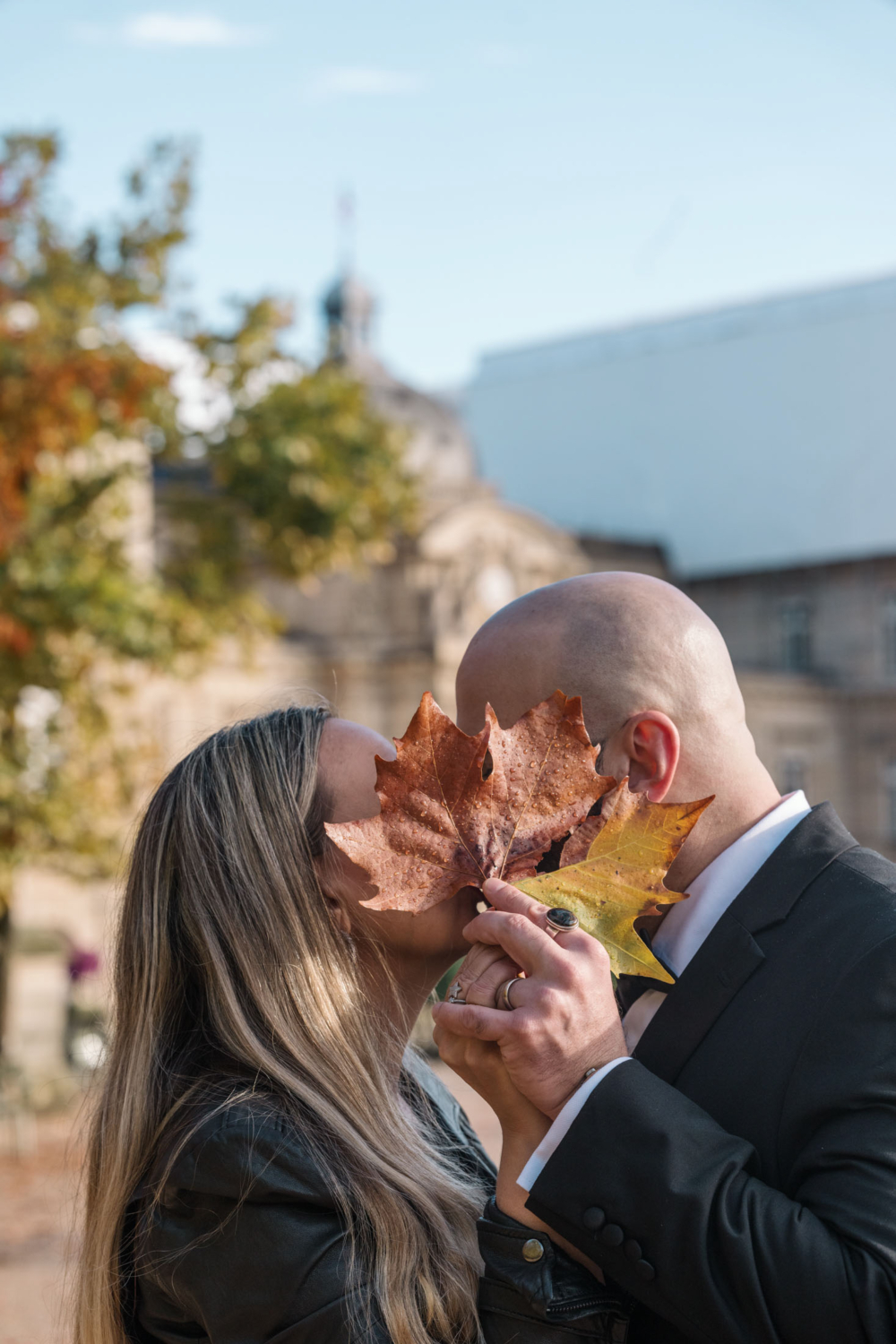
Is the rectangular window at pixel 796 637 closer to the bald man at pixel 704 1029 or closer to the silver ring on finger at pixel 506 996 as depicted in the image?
the bald man at pixel 704 1029

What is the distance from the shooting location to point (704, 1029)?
7.06ft

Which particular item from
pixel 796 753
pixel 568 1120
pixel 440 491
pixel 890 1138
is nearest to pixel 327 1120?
pixel 568 1120

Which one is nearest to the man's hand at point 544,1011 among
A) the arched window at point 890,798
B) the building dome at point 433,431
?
the building dome at point 433,431

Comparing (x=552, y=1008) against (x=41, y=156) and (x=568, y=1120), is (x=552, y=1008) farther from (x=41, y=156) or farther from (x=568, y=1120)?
(x=41, y=156)

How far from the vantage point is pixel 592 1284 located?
2018mm

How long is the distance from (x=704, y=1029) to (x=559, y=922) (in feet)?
1.14

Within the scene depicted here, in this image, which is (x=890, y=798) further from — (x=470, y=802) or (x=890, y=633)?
(x=470, y=802)

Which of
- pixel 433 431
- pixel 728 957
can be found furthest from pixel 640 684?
pixel 433 431

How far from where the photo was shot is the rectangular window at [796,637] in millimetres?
44219

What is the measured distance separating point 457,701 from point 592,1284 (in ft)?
2.98

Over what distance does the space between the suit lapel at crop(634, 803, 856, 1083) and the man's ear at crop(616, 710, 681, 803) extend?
21 centimetres

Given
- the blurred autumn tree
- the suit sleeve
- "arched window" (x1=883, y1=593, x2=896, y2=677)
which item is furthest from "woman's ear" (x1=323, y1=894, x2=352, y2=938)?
"arched window" (x1=883, y1=593, x2=896, y2=677)

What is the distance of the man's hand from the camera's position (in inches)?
76.4

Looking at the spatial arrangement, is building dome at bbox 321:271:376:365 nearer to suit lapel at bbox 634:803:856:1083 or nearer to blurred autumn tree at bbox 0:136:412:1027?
blurred autumn tree at bbox 0:136:412:1027
